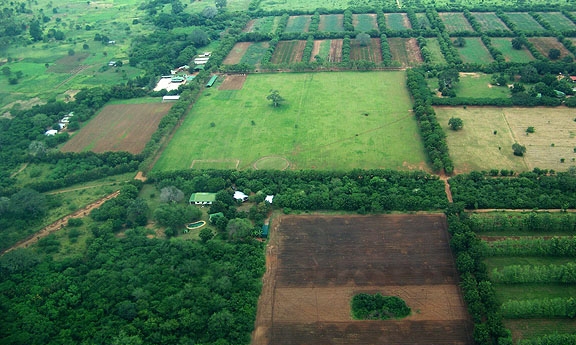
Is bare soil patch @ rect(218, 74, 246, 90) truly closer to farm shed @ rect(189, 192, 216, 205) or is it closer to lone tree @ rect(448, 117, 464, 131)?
farm shed @ rect(189, 192, 216, 205)

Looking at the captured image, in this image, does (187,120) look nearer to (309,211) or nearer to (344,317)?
(309,211)

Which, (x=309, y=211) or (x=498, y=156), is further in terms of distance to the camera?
(x=498, y=156)

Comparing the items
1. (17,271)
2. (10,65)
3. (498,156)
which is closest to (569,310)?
(498,156)

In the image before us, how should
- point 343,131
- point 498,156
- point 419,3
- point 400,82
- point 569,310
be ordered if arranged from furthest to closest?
point 419,3, point 400,82, point 343,131, point 498,156, point 569,310

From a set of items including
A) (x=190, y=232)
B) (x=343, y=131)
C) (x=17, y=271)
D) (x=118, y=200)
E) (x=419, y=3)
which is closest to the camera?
(x=17, y=271)

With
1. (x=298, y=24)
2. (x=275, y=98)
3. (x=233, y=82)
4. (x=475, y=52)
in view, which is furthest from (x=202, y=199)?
(x=298, y=24)

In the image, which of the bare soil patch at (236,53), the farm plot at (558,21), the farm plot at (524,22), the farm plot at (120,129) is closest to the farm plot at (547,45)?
the farm plot at (524,22)
